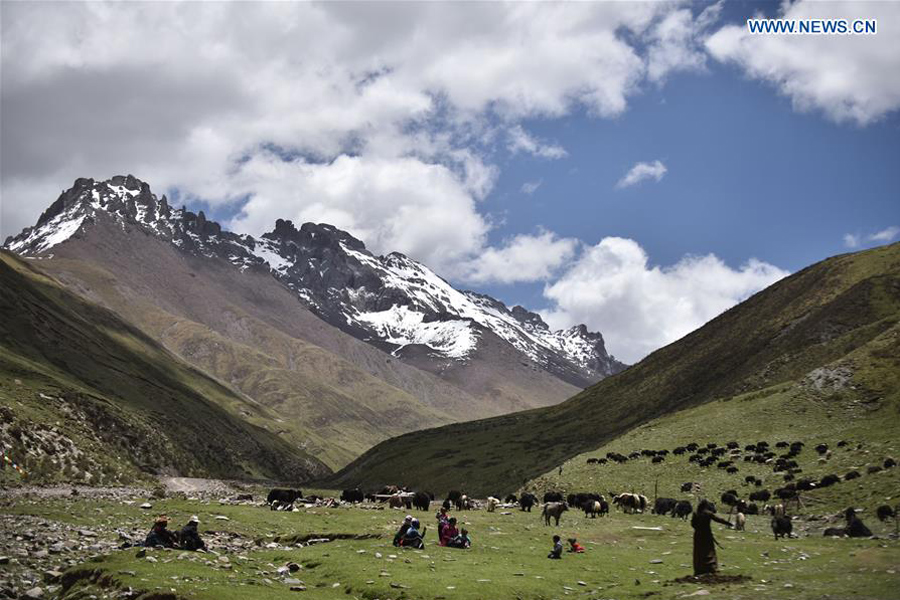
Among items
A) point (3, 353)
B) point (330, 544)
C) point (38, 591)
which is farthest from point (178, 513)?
point (3, 353)

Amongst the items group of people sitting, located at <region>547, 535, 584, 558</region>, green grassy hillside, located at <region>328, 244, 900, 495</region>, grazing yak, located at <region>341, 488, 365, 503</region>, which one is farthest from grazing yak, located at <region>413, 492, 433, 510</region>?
green grassy hillside, located at <region>328, 244, 900, 495</region>

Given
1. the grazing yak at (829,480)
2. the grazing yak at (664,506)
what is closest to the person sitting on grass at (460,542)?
the grazing yak at (664,506)

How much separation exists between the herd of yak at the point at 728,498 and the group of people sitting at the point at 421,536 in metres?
13.3

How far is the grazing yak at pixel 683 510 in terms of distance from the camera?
56375mm

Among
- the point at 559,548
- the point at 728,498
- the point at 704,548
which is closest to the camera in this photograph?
the point at 704,548

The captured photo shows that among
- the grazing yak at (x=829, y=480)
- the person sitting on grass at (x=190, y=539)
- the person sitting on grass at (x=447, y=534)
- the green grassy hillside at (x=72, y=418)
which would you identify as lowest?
the person sitting on grass at (x=447, y=534)

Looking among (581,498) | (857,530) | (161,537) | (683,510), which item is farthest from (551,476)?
(161,537)

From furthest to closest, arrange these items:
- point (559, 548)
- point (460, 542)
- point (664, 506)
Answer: point (664, 506), point (460, 542), point (559, 548)

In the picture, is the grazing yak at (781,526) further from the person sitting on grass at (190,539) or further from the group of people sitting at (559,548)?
the person sitting on grass at (190,539)

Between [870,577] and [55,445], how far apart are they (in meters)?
103

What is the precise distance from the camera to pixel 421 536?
126 ft

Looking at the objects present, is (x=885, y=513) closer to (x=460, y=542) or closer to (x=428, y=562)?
(x=460, y=542)

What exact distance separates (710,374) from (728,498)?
287ft

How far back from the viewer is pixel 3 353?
142m
